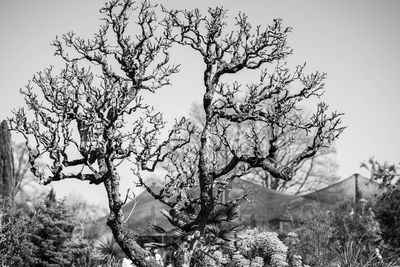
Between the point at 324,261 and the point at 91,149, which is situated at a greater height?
the point at 91,149

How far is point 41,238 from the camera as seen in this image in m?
13.2

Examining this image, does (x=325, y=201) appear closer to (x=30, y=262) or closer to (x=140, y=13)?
(x=30, y=262)

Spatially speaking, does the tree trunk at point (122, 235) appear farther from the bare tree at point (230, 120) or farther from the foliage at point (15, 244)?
the foliage at point (15, 244)

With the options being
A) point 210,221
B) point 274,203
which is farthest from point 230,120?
point 274,203

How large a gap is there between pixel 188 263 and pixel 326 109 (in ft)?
12.1

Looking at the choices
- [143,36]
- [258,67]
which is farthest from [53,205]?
[258,67]

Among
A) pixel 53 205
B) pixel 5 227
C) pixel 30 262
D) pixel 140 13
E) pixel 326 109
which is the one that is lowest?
pixel 30 262

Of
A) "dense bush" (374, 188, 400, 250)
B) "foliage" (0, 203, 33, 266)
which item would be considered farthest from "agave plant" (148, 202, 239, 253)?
"dense bush" (374, 188, 400, 250)

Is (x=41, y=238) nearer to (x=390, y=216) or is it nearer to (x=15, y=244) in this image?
(x=15, y=244)

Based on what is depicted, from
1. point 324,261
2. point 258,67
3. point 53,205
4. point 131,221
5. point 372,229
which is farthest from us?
point 131,221

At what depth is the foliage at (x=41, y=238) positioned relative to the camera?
1220cm

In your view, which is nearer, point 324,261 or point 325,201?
point 324,261

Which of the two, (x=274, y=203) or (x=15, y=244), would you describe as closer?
(x=15, y=244)

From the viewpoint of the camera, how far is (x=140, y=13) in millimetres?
8375
